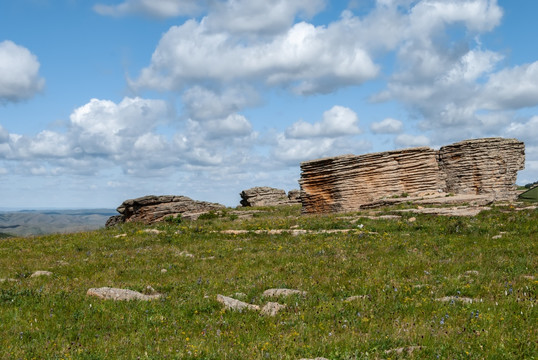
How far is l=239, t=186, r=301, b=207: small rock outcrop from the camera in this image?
2699 inches

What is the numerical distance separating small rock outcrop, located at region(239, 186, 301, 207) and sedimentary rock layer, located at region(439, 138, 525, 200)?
92.0 ft

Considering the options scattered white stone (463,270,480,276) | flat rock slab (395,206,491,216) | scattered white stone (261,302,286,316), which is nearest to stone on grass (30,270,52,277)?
scattered white stone (261,302,286,316)

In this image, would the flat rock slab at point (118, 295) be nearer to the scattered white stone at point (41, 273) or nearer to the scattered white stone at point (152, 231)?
the scattered white stone at point (41, 273)

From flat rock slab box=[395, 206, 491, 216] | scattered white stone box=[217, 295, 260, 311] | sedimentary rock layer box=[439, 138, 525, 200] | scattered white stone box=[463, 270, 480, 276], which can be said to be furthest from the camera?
sedimentary rock layer box=[439, 138, 525, 200]

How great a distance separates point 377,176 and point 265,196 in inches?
1302

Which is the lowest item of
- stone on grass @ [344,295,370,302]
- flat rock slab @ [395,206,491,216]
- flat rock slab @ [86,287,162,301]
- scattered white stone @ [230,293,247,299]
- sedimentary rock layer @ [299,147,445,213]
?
scattered white stone @ [230,293,247,299]

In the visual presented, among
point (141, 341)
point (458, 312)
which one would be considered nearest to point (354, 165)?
point (458, 312)

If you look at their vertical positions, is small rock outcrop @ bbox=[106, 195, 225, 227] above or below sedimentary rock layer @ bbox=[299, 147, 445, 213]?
below

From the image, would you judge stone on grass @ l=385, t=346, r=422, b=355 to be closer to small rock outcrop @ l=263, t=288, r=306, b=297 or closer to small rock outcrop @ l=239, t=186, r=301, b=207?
small rock outcrop @ l=263, t=288, r=306, b=297

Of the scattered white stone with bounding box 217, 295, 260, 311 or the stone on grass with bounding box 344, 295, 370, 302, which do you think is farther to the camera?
the stone on grass with bounding box 344, 295, 370, 302

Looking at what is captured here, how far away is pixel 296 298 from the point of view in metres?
11.0

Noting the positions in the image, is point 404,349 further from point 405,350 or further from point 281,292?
point 281,292

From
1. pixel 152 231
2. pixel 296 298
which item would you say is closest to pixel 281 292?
pixel 296 298

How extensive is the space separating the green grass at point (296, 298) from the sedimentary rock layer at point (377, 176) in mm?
16586
